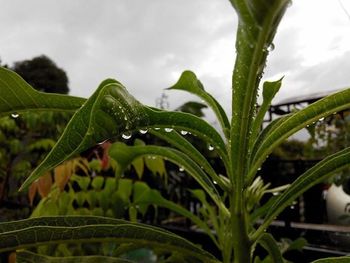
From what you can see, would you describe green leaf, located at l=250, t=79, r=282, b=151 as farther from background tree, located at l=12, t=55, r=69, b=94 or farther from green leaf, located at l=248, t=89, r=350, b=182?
background tree, located at l=12, t=55, r=69, b=94

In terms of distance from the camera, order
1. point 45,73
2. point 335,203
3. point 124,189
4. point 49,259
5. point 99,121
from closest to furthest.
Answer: point 99,121, point 49,259, point 124,189, point 335,203, point 45,73

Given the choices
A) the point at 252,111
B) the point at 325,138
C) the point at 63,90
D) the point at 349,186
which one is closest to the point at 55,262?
the point at 252,111

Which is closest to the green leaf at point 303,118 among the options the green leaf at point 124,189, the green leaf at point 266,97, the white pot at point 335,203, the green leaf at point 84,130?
the green leaf at point 266,97

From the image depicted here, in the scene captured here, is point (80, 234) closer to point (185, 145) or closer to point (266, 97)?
point (185, 145)

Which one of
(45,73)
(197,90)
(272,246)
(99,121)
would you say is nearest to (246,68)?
(99,121)

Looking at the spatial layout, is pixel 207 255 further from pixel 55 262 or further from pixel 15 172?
pixel 15 172

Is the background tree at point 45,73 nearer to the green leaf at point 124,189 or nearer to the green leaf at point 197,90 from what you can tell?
the green leaf at point 124,189
